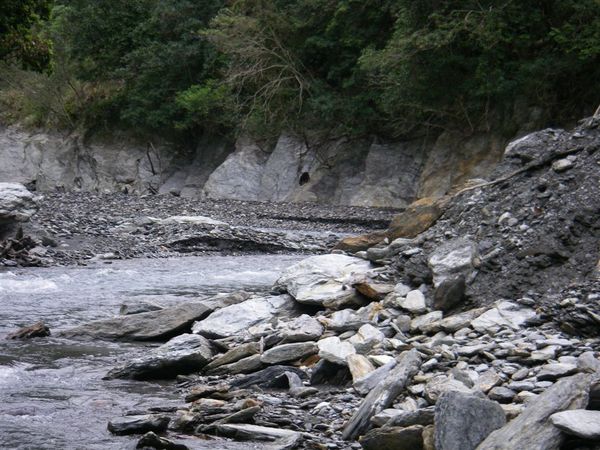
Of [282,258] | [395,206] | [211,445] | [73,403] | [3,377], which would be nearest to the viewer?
[211,445]

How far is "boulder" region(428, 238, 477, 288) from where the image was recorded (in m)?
9.01

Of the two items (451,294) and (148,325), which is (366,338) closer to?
(451,294)

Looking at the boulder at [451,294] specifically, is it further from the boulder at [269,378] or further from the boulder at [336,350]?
the boulder at [269,378]

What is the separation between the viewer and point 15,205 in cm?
1789

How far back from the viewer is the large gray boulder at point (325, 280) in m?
9.87

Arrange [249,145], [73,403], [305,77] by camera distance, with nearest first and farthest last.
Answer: [73,403], [305,77], [249,145]

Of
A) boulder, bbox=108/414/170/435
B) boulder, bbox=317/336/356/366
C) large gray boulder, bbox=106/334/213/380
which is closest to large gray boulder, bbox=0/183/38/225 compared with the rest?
large gray boulder, bbox=106/334/213/380

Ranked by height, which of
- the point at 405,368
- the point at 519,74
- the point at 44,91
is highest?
the point at 519,74

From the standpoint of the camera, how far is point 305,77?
35.4 m

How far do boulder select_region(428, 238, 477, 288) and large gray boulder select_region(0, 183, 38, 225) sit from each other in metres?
11.1

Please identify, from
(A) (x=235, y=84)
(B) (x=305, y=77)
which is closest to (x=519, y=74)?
(B) (x=305, y=77)

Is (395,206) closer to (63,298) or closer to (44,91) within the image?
(63,298)

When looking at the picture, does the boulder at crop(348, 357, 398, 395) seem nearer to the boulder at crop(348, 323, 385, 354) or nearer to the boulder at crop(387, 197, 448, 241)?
the boulder at crop(348, 323, 385, 354)

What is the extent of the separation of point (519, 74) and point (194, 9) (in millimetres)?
19289
